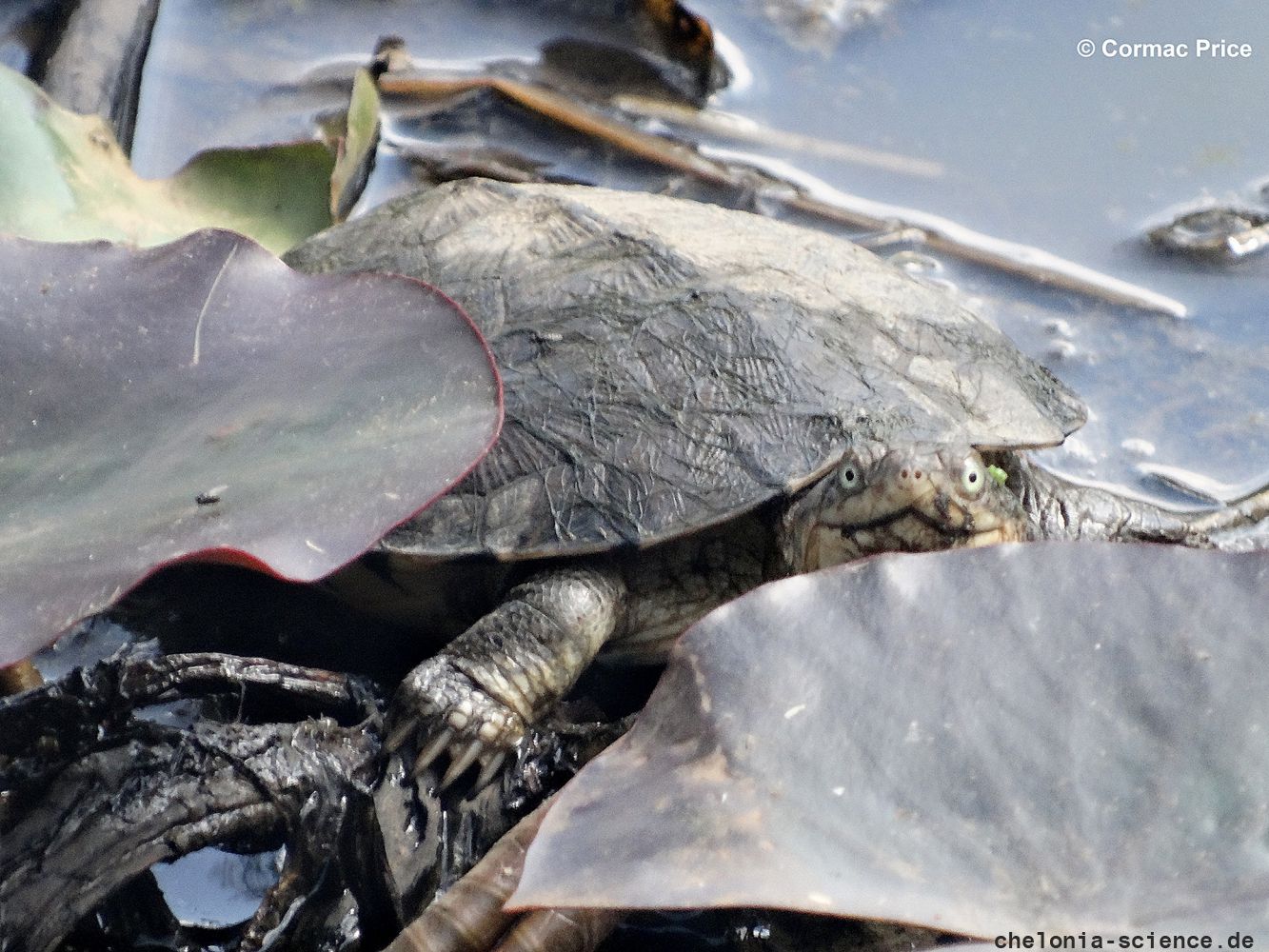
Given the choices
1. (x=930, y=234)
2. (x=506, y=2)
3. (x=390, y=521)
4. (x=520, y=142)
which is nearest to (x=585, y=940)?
(x=390, y=521)

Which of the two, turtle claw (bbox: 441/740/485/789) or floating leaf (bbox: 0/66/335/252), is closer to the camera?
turtle claw (bbox: 441/740/485/789)

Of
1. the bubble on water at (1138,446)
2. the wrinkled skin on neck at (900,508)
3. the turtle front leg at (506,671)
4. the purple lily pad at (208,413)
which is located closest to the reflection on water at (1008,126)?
the bubble on water at (1138,446)

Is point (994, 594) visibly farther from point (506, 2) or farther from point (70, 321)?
point (506, 2)

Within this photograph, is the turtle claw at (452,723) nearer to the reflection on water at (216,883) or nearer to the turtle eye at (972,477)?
the reflection on water at (216,883)

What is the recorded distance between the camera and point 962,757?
3.88 ft

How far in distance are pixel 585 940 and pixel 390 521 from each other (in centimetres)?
57

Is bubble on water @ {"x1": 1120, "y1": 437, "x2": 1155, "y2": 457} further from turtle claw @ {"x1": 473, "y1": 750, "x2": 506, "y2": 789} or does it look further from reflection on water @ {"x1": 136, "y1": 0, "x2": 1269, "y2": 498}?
turtle claw @ {"x1": 473, "y1": 750, "x2": 506, "y2": 789}

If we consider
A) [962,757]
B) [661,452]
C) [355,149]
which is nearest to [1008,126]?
[355,149]

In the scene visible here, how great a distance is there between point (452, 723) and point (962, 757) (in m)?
0.80

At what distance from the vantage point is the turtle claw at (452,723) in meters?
1.78

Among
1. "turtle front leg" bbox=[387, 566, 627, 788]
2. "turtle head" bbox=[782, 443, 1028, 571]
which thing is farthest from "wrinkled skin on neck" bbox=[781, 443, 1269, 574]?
"turtle front leg" bbox=[387, 566, 627, 788]

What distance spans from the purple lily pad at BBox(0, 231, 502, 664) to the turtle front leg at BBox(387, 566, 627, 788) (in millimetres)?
626

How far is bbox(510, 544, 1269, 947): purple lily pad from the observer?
1.08 metres

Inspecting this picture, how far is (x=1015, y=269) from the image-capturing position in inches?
116
